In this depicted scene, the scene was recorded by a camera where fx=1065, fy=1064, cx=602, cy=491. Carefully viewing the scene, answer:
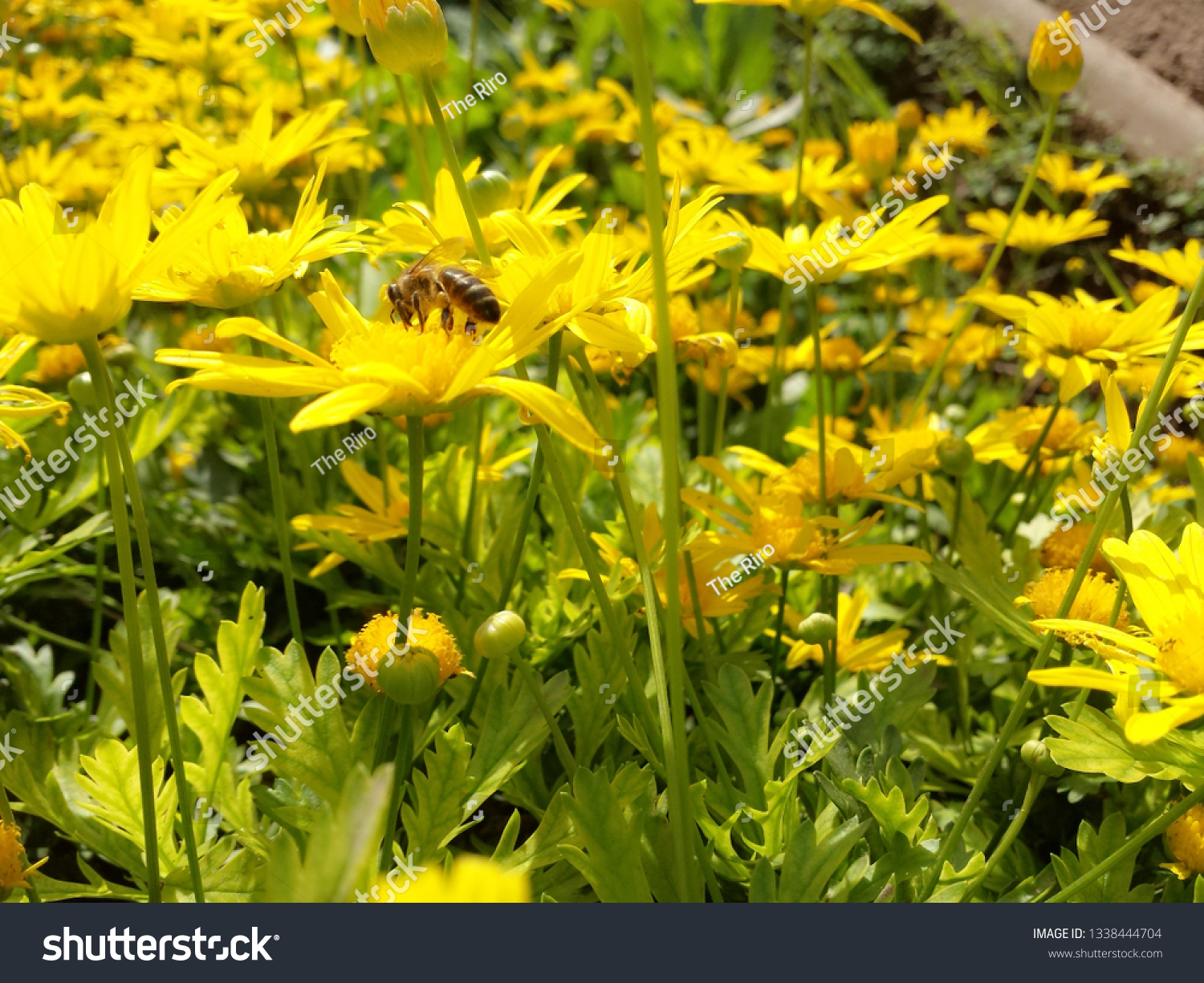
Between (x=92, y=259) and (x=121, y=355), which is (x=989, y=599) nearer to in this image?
(x=92, y=259)

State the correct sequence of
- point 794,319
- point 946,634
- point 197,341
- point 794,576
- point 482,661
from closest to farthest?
point 482,661 → point 946,634 → point 794,576 → point 197,341 → point 794,319

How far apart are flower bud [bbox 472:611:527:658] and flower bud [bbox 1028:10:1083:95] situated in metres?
0.90

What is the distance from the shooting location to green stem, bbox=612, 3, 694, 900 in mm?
627

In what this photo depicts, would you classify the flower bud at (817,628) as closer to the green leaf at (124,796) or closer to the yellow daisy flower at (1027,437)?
the yellow daisy flower at (1027,437)

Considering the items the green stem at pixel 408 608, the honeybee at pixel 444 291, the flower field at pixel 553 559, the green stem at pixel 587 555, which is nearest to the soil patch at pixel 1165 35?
the flower field at pixel 553 559

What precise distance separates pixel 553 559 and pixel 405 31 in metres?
0.67

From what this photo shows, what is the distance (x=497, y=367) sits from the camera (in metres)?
0.77

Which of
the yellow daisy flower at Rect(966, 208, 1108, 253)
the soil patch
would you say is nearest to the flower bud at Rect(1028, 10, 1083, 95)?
the yellow daisy flower at Rect(966, 208, 1108, 253)

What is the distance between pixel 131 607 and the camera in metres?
0.76

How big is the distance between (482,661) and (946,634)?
565 mm

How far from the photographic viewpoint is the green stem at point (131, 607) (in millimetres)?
697

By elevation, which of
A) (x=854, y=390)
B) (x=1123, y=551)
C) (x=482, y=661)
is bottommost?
(x=854, y=390)
